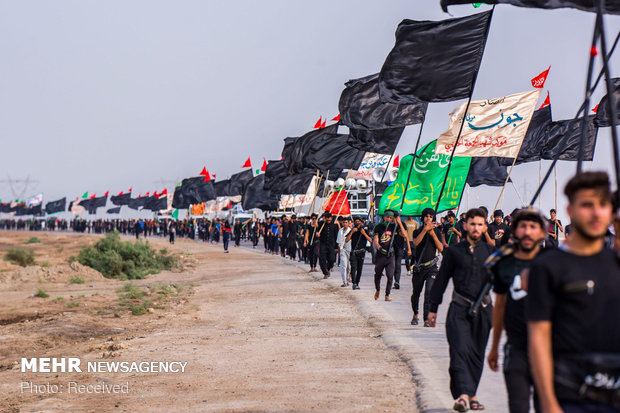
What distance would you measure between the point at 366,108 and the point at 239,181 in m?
44.6

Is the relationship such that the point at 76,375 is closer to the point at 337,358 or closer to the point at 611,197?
the point at 337,358

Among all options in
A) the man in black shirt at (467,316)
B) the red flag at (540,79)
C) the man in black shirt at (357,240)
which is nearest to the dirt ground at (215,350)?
the man in black shirt at (467,316)

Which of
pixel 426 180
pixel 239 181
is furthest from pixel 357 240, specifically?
pixel 239 181

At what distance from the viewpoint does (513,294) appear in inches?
196

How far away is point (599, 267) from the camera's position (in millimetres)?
3645

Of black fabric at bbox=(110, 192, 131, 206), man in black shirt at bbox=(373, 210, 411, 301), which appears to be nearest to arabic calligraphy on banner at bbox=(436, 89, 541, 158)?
man in black shirt at bbox=(373, 210, 411, 301)

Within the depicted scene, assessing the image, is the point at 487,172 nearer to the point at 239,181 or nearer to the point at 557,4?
the point at 557,4

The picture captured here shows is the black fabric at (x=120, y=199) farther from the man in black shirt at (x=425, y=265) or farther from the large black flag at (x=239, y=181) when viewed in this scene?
the man in black shirt at (x=425, y=265)

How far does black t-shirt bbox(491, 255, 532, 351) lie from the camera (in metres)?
4.85

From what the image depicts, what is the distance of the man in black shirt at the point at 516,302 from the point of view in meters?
4.83

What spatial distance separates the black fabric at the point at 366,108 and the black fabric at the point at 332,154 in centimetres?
973

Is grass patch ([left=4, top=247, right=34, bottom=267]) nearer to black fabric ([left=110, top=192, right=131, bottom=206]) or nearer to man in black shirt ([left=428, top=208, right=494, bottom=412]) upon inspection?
man in black shirt ([left=428, top=208, right=494, bottom=412])

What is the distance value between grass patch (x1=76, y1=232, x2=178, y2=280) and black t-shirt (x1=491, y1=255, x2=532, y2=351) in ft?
83.2

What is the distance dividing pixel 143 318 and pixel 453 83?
25.4 ft
